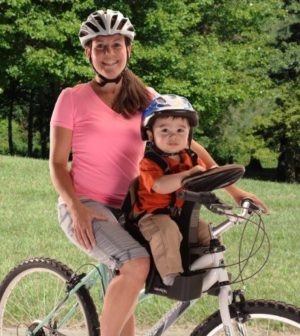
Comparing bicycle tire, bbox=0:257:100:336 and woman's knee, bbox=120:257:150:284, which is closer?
woman's knee, bbox=120:257:150:284

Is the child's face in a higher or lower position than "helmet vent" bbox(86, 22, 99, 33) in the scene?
lower

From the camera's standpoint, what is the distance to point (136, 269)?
11.0 ft

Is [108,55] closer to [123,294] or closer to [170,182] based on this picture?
[170,182]

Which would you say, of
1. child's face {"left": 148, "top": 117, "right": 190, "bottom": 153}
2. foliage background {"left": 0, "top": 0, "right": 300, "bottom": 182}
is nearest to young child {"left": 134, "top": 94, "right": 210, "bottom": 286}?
child's face {"left": 148, "top": 117, "right": 190, "bottom": 153}

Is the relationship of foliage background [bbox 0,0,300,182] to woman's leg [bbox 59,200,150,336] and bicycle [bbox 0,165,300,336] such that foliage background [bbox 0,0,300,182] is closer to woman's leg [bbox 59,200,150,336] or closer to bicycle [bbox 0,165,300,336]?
bicycle [bbox 0,165,300,336]

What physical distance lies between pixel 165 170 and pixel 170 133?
0.15 meters

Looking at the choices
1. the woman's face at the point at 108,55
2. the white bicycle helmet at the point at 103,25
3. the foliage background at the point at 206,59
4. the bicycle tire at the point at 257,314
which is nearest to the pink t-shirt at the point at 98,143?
the woman's face at the point at 108,55

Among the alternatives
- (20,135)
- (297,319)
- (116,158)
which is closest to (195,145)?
(116,158)

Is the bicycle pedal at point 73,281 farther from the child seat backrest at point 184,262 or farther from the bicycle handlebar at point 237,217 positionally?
the bicycle handlebar at point 237,217

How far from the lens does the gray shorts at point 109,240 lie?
3387mm

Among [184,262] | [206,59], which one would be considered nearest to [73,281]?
[184,262]

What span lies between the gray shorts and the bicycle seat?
0.46m

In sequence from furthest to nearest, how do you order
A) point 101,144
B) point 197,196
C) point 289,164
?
point 289,164
point 101,144
point 197,196

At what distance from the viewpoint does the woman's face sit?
371 cm
